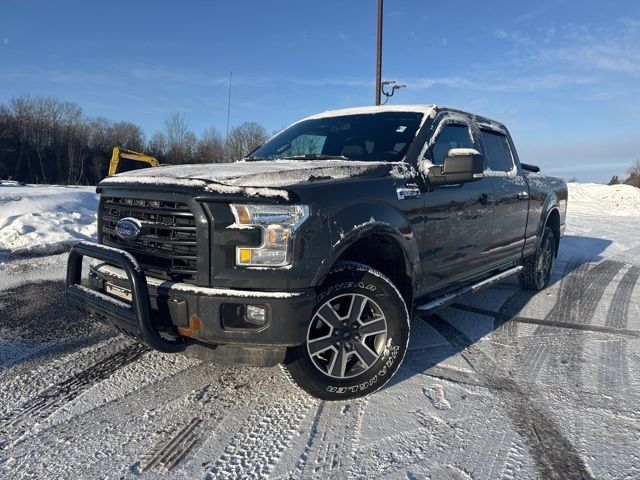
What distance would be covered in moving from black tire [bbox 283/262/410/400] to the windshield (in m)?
1.10

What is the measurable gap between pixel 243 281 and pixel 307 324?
0.41 meters

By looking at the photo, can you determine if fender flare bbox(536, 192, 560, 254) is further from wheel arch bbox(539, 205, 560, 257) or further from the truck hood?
the truck hood

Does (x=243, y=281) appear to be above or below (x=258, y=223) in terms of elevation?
below

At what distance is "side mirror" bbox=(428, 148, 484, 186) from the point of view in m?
3.27

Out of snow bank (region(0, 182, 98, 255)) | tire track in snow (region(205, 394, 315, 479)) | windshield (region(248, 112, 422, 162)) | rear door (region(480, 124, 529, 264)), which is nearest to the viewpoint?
tire track in snow (region(205, 394, 315, 479))

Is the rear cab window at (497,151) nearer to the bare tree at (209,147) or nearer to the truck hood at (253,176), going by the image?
the truck hood at (253,176)

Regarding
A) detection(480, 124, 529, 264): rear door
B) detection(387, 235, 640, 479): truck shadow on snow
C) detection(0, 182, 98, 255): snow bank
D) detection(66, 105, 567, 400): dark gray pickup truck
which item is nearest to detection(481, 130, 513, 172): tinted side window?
detection(480, 124, 529, 264): rear door

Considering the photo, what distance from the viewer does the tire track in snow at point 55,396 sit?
7.93ft

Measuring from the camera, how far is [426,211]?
3303 millimetres

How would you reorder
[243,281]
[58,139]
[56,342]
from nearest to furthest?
[243,281] < [56,342] < [58,139]

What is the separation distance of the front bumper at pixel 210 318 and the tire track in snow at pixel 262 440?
0.35 m

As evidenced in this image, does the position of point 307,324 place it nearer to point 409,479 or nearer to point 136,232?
point 409,479

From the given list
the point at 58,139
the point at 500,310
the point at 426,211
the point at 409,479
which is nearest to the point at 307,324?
the point at 409,479

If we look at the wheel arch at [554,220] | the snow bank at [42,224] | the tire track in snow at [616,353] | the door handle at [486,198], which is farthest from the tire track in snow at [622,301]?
the snow bank at [42,224]
